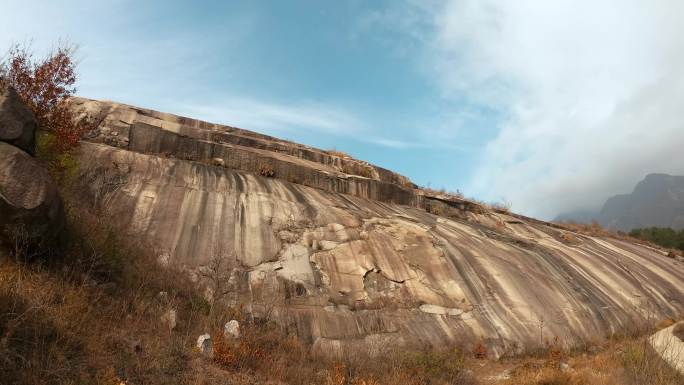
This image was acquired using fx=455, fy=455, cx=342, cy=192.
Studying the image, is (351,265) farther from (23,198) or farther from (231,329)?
(23,198)

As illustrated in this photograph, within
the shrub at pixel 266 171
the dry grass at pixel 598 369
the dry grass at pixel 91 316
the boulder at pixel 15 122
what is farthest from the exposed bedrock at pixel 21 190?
the dry grass at pixel 598 369

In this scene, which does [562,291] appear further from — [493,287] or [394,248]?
[394,248]

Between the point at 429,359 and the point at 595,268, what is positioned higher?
the point at 595,268

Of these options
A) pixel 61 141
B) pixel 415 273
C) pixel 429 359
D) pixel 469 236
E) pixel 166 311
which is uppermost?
pixel 61 141

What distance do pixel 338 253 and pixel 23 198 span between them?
623cm

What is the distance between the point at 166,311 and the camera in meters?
7.16

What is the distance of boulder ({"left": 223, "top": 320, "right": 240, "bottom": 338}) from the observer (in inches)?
283

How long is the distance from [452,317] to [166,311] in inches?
231

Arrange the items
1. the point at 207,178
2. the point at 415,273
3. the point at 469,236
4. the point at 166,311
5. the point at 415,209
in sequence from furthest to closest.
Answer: the point at 415,209 < the point at 469,236 < the point at 207,178 < the point at 415,273 < the point at 166,311

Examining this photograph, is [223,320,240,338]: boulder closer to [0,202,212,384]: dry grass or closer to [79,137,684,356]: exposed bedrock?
[0,202,212,384]: dry grass

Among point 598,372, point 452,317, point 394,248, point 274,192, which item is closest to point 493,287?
point 452,317

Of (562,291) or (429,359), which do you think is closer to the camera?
(429,359)

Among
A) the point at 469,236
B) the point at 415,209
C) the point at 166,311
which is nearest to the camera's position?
the point at 166,311

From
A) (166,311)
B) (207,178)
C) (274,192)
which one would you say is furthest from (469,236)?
(166,311)
